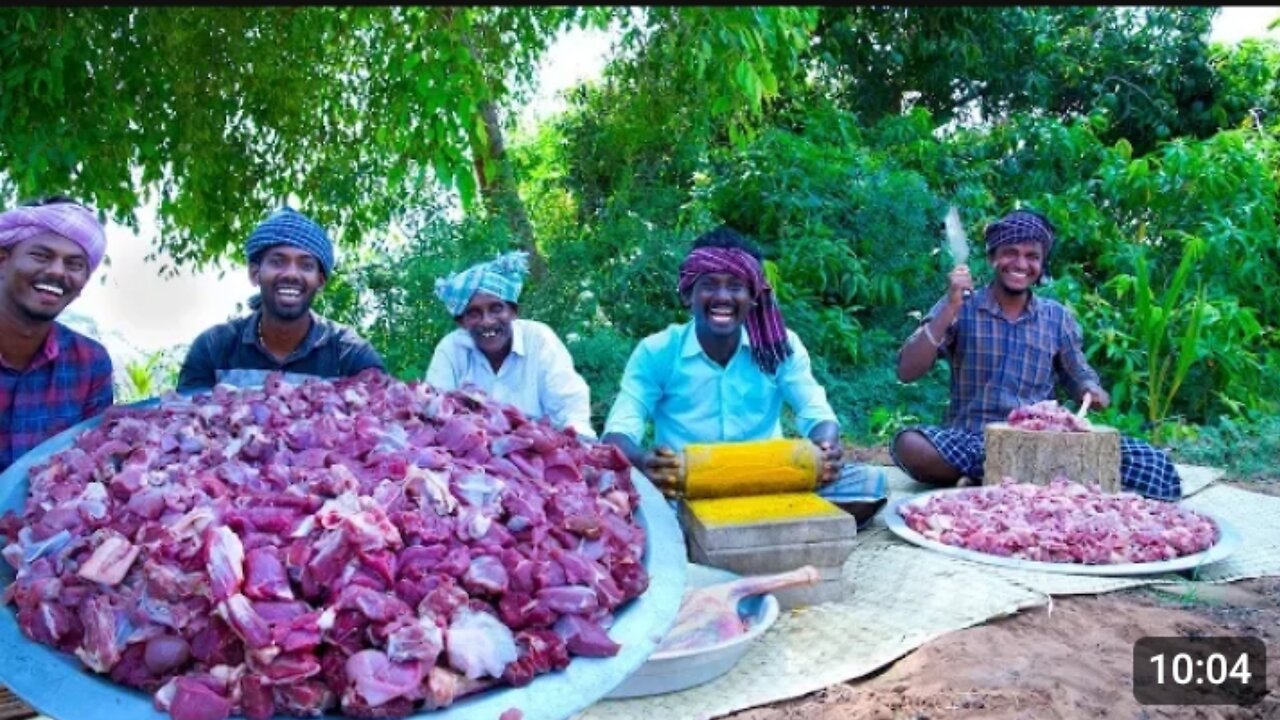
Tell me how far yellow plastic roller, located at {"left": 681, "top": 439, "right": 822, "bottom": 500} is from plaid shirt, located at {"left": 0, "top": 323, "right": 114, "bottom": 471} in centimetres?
172

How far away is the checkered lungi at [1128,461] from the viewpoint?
4.36 m

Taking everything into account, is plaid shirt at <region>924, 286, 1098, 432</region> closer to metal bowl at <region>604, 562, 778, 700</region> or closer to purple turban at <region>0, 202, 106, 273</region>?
metal bowl at <region>604, 562, 778, 700</region>

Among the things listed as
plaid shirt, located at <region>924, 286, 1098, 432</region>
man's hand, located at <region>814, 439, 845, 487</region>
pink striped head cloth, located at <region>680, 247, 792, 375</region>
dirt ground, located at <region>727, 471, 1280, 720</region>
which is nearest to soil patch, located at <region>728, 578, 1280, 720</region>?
dirt ground, located at <region>727, 471, 1280, 720</region>

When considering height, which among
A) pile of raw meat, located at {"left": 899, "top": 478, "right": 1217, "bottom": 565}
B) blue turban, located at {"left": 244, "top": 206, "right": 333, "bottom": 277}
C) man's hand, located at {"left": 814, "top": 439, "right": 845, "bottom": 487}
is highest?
blue turban, located at {"left": 244, "top": 206, "right": 333, "bottom": 277}

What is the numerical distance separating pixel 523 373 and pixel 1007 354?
2.09 m

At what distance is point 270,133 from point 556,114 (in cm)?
309

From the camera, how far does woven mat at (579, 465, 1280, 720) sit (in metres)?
2.68

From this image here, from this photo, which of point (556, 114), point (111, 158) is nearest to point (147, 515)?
point (111, 158)

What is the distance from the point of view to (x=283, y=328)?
→ 11.0ft

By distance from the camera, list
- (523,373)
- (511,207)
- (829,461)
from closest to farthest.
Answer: (829,461) → (523,373) → (511,207)

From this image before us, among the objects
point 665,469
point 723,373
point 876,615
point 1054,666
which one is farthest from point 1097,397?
point 665,469

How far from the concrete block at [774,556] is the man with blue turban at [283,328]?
1.18 meters

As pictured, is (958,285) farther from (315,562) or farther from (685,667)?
(315,562)

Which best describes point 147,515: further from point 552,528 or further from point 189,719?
point 552,528
